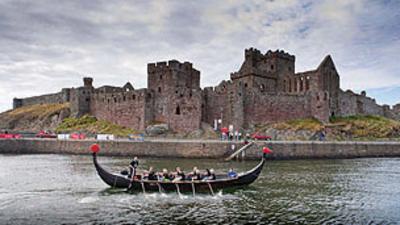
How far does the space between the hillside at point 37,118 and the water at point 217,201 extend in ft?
151

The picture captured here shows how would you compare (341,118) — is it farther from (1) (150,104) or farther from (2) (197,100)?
(1) (150,104)

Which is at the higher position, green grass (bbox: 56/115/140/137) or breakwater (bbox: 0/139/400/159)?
green grass (bbox: 56/115/140/137)

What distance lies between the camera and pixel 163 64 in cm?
6084

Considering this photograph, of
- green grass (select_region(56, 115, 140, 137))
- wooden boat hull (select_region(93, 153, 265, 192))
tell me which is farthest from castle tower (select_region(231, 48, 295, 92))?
wooden boat hull (select_region(93, 153, 265, 192))

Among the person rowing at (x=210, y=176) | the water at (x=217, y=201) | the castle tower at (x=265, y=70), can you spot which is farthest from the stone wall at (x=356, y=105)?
the person rowing at (x=210, y=176)

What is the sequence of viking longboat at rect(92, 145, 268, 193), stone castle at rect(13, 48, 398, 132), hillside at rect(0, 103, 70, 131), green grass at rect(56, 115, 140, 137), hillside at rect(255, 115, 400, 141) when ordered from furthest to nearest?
hillside at rect(0, 103, 70, 131)
green grass at rect(56, 115, 140, 137)
stone castle at rect(13, 48, 398, 132)
hillside at rect(255, 115, 400, 141)
viking longboat at rect(92, 145, 268, 193)

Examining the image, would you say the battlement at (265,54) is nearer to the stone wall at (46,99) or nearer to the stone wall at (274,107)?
the stone wall at (274,107)

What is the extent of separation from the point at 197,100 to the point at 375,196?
3465 cm

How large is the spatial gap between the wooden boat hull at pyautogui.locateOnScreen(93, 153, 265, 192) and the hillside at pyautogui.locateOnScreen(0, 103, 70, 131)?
54.6m

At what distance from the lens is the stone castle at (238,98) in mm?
57250

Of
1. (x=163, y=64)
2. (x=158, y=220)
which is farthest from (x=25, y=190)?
(x=163, y=64)

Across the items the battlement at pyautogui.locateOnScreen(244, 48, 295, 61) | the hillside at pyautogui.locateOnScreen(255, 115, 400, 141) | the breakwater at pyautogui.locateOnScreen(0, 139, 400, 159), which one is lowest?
the breakwater at pyautogui.locateOnScreen(0, 139, 400, 159)

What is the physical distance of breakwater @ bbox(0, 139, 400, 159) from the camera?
44812mm

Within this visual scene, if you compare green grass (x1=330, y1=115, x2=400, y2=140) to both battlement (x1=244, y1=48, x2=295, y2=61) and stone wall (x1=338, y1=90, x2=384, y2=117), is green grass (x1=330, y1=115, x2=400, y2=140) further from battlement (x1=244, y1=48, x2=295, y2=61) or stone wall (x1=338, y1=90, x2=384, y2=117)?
battlement (x1=244, y1=48, x2=295, y2=61)
